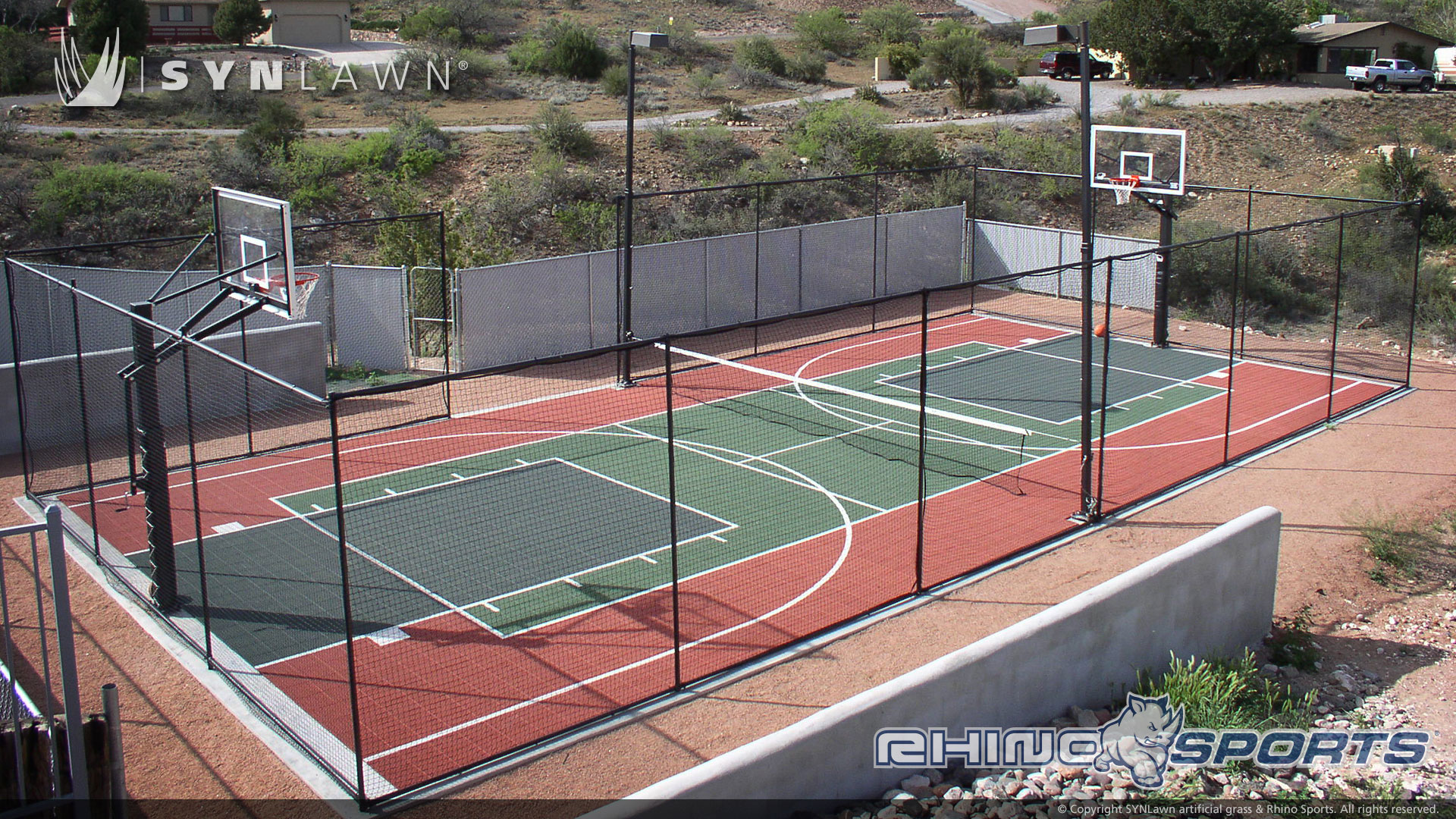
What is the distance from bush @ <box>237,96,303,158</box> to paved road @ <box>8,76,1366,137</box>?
86 cm

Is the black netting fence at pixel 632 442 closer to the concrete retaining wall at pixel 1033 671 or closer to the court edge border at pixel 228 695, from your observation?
the court edge border at pixel 228 695

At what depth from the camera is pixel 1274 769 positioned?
9688mm

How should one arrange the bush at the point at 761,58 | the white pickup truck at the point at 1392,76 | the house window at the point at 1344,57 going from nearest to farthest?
the white pickup truck at the point at 1392,76 → the house window at the point at 1344,57 → the bush at the point at 761,58

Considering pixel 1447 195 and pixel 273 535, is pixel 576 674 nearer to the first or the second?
pixel 273 535

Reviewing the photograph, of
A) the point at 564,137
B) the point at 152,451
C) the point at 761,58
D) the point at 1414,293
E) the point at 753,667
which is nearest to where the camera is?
the point at 753,667

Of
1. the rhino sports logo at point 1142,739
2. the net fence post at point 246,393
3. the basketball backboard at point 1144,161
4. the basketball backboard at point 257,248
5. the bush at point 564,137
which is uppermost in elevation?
the bush at point 564,137

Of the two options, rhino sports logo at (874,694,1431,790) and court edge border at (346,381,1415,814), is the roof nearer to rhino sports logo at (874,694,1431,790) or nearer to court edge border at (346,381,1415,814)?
court edge border at (346,381,1415,814)

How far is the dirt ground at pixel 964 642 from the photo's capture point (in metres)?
9.55

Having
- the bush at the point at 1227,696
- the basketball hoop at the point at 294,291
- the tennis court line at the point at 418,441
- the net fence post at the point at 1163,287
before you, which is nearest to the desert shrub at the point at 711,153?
the net fence post at the point at 1163,287

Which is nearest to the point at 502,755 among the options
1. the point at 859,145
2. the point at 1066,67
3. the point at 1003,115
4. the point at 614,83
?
the point at 859,145

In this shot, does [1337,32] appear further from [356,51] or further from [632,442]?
[632,442]

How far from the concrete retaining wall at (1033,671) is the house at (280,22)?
63.8 m

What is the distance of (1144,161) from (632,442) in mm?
14769

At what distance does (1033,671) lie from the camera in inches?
399
